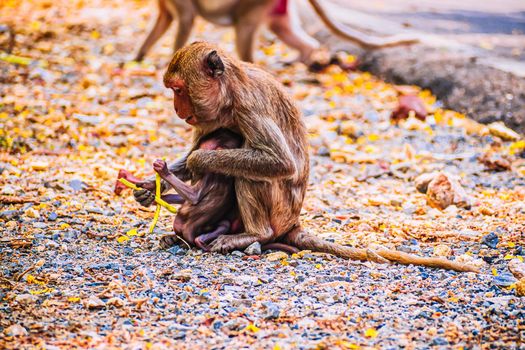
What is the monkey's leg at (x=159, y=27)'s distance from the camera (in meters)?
9.89

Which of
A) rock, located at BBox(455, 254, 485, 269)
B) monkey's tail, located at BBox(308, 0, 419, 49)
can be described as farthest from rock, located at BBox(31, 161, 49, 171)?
monkey's tail, located at BBox(308, 0, 419, 49)

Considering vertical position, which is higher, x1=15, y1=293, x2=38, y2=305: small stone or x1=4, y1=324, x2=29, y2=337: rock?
x1=4, y1=324, x2=29, y2=337: rock

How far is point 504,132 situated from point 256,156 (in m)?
4.15

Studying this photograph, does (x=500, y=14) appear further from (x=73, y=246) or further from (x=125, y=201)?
(x=73, y=246)

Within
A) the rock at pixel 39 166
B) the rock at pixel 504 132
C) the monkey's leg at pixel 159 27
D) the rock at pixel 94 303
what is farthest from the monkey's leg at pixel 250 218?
the monkey's leg at pixel 159 27

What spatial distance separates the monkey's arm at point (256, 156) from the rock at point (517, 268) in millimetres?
1434

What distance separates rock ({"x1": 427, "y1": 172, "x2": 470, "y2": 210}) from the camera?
236 inches

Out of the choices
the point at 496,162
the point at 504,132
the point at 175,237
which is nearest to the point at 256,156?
the point at 175,237

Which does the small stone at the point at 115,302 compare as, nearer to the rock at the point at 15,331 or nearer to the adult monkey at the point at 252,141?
the rock at the point at 15,331

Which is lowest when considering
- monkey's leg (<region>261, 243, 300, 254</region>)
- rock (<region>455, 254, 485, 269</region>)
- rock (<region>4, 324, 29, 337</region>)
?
monkey's leg (<region>261, 243, 300, 254</region>)

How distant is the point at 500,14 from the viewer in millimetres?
10289

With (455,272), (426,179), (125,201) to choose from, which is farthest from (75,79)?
(455,272)

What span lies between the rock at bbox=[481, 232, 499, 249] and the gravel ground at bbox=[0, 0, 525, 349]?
0.01 m

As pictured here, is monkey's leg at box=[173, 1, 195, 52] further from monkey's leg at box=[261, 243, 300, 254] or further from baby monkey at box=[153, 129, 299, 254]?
monkey's leg at box=[261, 243, 300, 254]
